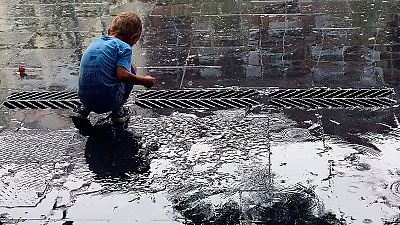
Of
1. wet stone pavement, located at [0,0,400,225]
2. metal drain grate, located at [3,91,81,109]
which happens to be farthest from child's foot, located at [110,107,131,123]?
metal drain grate, located at [3,91,81,109]

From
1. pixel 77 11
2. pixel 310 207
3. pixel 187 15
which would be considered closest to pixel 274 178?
pixel 310 207

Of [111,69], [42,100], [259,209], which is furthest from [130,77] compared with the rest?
[259,209]

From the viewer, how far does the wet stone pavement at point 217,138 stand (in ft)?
15.3

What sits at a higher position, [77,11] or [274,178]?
[77,11]

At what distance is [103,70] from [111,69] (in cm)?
8

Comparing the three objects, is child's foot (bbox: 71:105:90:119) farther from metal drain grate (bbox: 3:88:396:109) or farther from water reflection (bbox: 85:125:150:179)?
metal drain grate (bbox: 3:88:396:109)

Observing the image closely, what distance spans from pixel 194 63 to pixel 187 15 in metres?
2.17

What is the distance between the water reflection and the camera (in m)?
5.24

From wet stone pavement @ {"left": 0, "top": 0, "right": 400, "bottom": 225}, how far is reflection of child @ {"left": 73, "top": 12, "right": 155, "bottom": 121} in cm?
31

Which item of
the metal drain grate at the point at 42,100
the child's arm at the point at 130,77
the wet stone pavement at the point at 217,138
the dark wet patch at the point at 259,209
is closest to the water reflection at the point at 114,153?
Answer: the wet stone pavement at the point at 217,138

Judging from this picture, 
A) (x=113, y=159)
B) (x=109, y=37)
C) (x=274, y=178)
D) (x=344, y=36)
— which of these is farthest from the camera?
(x=344, y=36)

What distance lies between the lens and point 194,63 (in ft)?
25.3

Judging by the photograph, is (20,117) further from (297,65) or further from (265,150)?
(297,65)

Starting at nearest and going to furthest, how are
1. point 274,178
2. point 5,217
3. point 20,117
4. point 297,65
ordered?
1. point 5,217
2. point 274,178
3. point 20,117
4. point 297,65
